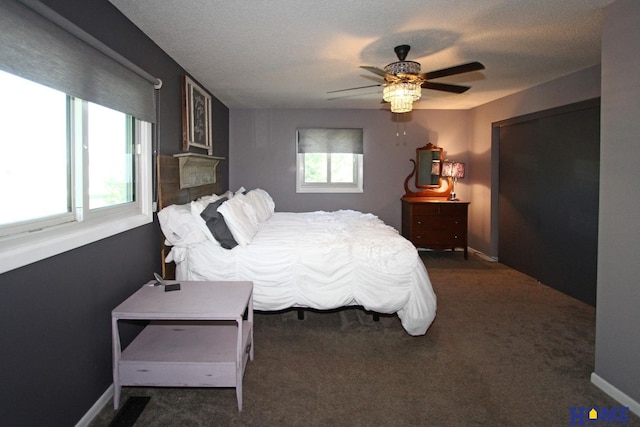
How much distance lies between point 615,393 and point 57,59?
339cm

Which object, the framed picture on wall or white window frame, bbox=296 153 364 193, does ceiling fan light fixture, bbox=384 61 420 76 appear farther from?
white window frame, bbox=296 153 364 193

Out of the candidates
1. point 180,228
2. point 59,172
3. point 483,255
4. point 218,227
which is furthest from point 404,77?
point 483,255

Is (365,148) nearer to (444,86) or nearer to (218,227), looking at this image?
(444,86)

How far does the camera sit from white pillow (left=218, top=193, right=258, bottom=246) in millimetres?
2898

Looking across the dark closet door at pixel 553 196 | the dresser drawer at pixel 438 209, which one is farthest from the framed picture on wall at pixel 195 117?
the dark closet door at pixel 553 196

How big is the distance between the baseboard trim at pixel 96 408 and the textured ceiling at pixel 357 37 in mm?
2278

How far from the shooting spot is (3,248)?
4.78ft

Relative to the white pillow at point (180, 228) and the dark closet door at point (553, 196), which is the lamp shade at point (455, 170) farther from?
the white pillow at point (180, 228)

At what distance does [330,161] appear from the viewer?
19.4 ft

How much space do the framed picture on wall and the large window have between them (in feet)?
2.76

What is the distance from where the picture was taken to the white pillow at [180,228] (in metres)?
2.83

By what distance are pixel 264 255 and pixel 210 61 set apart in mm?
1844

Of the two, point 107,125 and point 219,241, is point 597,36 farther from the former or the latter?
point 107,125

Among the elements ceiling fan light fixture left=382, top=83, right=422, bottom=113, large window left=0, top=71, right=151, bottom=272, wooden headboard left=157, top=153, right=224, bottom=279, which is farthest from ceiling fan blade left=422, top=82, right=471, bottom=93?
large window left=0, top=71, right=151, bottom=272
